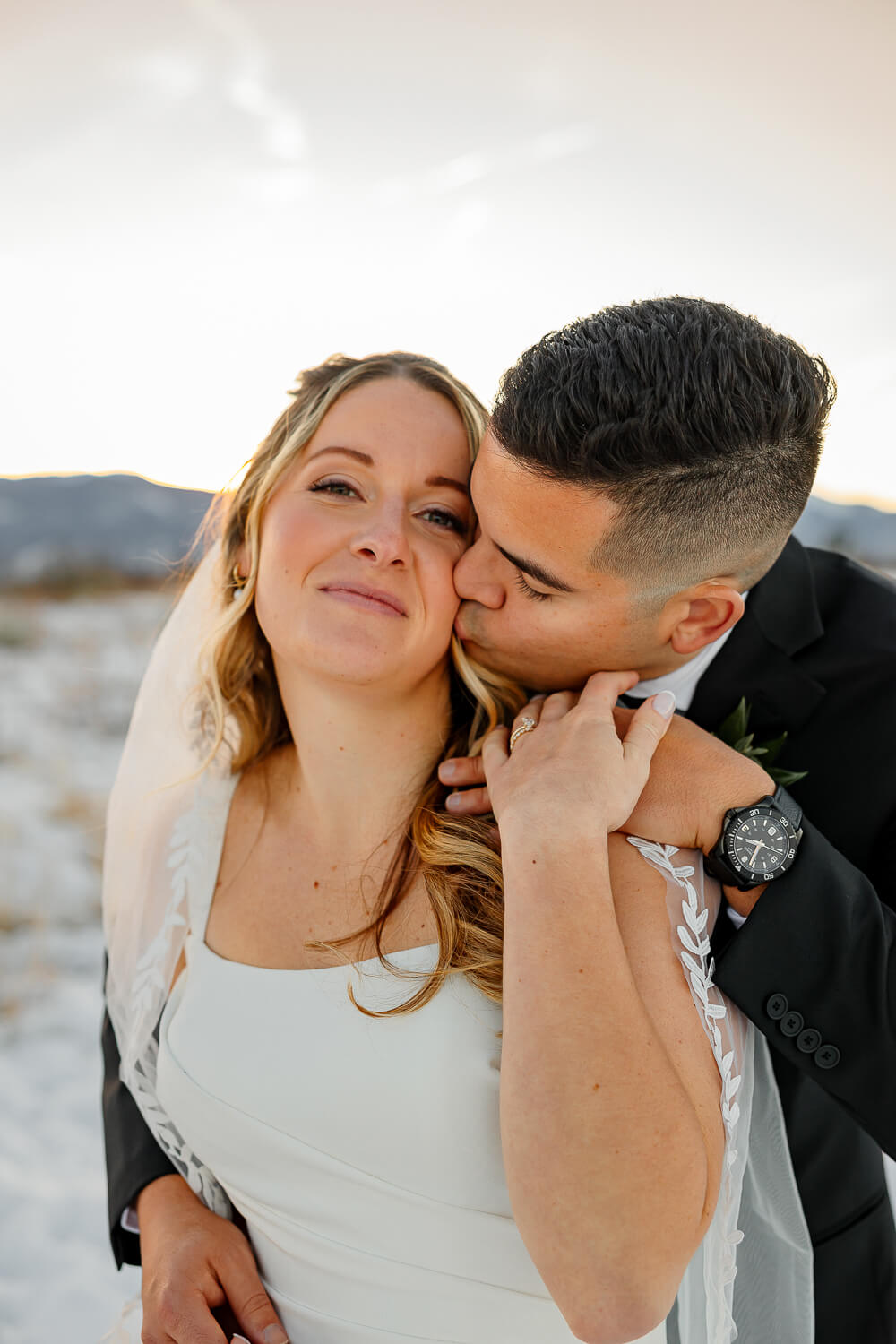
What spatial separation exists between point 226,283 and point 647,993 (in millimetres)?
4981

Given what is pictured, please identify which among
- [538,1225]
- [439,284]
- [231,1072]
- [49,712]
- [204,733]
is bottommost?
[49,712]

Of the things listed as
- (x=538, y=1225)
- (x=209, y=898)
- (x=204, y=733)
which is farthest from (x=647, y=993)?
(x=204, y=733)

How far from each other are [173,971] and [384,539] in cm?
128

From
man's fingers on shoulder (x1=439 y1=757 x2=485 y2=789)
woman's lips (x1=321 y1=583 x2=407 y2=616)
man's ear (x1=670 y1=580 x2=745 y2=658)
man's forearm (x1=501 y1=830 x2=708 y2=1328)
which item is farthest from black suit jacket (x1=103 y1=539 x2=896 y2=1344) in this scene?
woman's lips (x1=321 y1=583 x2=407 y2=616)

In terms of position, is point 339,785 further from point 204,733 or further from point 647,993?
point 647,993

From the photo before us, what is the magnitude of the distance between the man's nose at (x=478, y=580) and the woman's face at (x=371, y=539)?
52mm

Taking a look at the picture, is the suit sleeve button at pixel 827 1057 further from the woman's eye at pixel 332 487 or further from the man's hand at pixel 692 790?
the woman's eye at pixel 332 487

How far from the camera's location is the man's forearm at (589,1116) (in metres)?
1.38

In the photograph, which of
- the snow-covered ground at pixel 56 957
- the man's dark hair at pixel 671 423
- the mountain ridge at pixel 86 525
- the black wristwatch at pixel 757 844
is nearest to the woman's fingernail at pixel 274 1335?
the black wristwatch at pixel 757 844

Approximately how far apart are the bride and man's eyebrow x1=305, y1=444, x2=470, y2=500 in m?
0.01

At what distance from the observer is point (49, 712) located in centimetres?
840

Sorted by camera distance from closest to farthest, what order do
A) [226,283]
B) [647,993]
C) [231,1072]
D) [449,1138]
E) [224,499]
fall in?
1. [647,993]
2. [449,1138]
3. [231,1072]
4. [224,499]
5. [226,283]

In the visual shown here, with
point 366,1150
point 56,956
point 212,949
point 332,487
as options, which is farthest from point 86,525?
point 366,1150

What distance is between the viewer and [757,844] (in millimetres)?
1681
